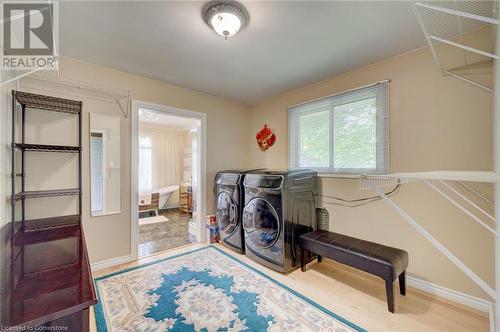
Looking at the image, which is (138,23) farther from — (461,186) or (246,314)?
(461,186)

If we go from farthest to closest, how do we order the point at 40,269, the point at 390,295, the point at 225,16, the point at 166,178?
the point at 166,178
the point at 390,295
the point at 225,16
the point at 40,269

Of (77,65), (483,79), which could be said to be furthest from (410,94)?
(77,65)

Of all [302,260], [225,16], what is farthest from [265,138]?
[225,16]

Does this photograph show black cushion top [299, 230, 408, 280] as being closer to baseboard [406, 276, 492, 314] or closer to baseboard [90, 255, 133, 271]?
baseboard [406, 276, 492, 314]

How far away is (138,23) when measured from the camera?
66.5 inches

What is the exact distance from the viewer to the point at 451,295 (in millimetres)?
1880

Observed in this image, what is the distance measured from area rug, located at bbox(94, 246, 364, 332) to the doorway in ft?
2.45

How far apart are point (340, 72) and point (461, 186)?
66.5 inches

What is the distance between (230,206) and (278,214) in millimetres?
882

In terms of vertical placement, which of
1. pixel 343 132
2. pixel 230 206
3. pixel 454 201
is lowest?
pixel 230 206

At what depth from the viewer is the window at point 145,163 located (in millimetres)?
5801

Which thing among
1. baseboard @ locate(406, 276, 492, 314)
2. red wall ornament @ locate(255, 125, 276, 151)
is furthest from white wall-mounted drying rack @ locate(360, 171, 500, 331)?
red wall ornament @ locate(255, 125, 276, 151)

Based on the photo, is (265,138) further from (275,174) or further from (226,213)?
(226,213)

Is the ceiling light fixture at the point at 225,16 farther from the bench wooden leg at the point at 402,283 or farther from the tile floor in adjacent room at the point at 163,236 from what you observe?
the tile floor in adjacent room at the point at 163,236
